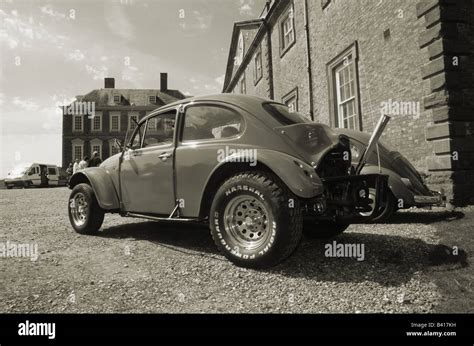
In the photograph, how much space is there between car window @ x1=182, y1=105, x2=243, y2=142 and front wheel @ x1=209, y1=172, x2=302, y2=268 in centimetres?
70

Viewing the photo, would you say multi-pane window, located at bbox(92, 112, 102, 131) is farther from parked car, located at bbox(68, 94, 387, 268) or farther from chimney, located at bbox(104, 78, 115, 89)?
parked car, located at bbox(68, 94, 387, 268)

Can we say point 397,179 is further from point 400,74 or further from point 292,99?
point 292,99

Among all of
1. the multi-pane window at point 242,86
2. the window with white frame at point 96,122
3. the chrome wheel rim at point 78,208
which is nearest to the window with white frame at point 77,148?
the window with white frame at point 96,122

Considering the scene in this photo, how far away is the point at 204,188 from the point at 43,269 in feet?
6.24

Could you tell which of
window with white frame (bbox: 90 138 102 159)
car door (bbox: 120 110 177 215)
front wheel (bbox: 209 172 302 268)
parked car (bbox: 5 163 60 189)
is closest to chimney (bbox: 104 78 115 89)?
window with white frame (bbox: 90 138 102 159)

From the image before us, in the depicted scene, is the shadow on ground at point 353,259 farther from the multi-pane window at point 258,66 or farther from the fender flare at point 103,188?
the multi-pane window at point 258,66

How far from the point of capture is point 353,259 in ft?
10.9

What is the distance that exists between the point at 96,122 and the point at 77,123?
2.33 metres

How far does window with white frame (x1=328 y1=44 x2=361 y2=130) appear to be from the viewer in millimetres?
9188

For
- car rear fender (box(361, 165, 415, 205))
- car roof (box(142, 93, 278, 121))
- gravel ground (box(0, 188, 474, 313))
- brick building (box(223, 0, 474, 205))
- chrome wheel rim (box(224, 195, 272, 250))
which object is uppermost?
brick building (box(223, 0, 474, 205))

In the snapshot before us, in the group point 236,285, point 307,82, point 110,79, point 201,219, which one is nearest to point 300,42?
point 307,82

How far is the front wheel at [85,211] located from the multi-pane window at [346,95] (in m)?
7.38

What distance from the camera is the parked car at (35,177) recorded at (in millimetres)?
24781

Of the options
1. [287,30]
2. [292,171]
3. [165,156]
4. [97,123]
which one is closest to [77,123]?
[97,123]
